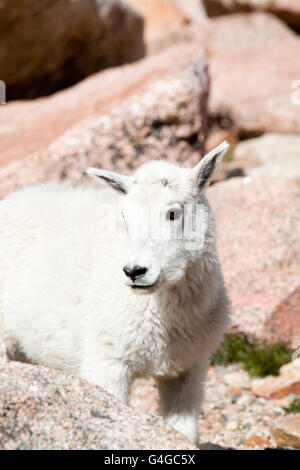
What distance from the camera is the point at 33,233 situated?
5648 millimetres

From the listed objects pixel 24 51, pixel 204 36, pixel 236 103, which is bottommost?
pixel 204 36

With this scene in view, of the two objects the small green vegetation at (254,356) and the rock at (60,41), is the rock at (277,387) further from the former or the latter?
the rock at (60,41)

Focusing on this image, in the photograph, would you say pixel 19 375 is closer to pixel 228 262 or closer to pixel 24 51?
pixel 228 262

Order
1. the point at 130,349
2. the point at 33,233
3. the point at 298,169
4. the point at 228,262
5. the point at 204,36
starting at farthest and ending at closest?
the point at 204,36 → the point at 298,169 → the point at 228,262 → the point at 33,233 → the point at 130,349

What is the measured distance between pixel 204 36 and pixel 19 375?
17.2m

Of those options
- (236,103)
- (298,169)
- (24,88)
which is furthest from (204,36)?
(298,169)

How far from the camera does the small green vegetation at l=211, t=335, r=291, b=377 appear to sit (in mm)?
6953

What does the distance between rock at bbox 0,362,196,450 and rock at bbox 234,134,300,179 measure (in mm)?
7656

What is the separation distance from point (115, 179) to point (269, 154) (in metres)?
7.56

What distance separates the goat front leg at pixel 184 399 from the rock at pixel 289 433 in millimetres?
737

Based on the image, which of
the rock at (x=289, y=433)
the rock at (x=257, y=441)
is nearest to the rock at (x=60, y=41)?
the rock at (x=257, y=441)

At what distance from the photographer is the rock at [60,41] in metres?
12.0

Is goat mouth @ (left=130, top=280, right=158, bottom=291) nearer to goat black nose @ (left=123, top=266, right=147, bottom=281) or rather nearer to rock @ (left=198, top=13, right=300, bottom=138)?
goat black nose @ (left=123, top=266, right=147, bottom=281)
